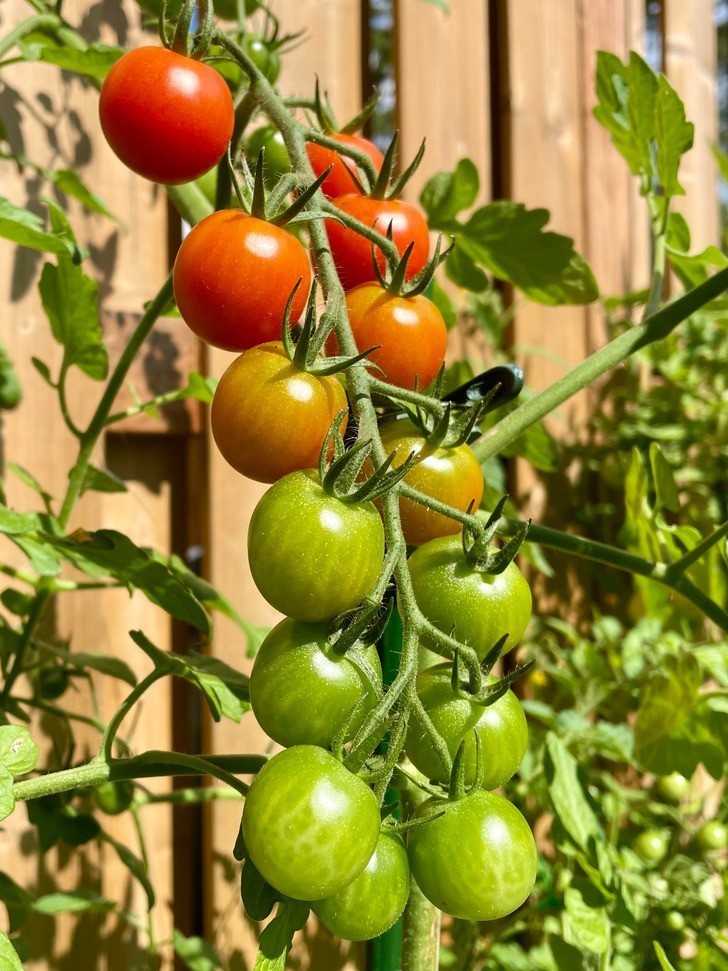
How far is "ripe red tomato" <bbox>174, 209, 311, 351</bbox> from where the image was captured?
0.49 meters

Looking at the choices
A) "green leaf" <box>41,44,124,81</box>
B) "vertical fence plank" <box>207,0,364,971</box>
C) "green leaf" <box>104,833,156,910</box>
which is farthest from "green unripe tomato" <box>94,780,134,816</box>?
"green leaf" <box>41,44,124,81</box>

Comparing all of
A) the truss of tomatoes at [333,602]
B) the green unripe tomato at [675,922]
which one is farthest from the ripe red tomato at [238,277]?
the green unripe tomato at [675,922]

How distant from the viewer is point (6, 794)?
43cm

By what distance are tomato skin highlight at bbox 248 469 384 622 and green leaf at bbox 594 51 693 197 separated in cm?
49

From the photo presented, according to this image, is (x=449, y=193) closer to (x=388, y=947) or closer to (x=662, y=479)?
(x=662, y=479)

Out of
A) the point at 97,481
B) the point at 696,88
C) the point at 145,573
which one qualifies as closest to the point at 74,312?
the point at 97,481

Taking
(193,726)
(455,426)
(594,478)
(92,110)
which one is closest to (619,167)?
(594,478)

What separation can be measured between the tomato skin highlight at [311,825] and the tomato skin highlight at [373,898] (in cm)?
3

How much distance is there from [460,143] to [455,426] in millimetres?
1104

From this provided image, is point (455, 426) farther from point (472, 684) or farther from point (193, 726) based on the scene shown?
point (193, 726)

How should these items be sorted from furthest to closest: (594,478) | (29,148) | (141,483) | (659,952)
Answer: (594,478)
(141,483)
(29,148)
(659,952)

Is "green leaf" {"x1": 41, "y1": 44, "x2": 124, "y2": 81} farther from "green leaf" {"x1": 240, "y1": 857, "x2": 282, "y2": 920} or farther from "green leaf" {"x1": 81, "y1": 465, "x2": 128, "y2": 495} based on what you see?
"green leaf" {"x1": 240, "y1": 857, "x2": 282, "y2": 920}

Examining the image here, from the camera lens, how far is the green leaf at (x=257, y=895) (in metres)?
0.45

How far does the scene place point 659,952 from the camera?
0.62 m
